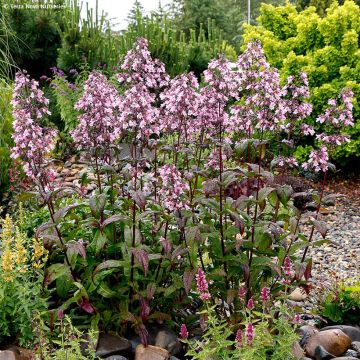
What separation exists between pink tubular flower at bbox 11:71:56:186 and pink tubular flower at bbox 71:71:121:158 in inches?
8.7

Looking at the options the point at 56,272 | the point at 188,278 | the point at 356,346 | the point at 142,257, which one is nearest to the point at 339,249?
the point at 356,346

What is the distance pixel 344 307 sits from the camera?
375 centimetres

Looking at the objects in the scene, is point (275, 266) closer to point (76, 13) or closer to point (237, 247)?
point (237, 247)

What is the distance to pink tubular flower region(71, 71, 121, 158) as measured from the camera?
3094 mm

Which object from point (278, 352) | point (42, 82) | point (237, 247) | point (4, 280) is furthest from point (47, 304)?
point (42, 82)

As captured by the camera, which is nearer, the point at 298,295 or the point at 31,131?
the point at 31,131

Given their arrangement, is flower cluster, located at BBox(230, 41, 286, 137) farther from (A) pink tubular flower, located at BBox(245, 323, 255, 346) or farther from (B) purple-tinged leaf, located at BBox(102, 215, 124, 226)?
(A) pink tubular flower, located at BBox(245, 323, 255, 346)

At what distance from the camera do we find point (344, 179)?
7.43 meters

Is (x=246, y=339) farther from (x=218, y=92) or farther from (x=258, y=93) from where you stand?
(x=258, y=93)

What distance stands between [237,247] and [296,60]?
483 centimetres

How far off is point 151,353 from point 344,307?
4.42ft

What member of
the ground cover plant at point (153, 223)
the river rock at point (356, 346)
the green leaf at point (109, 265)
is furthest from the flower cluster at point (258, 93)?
the river rock at point (356, 346)

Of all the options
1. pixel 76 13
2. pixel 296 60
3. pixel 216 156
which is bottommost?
pixel 216 156

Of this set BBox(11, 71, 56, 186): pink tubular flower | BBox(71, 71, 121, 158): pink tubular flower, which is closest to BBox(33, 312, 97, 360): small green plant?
BBox(11, 71, 56, 186): pink tubular flower
